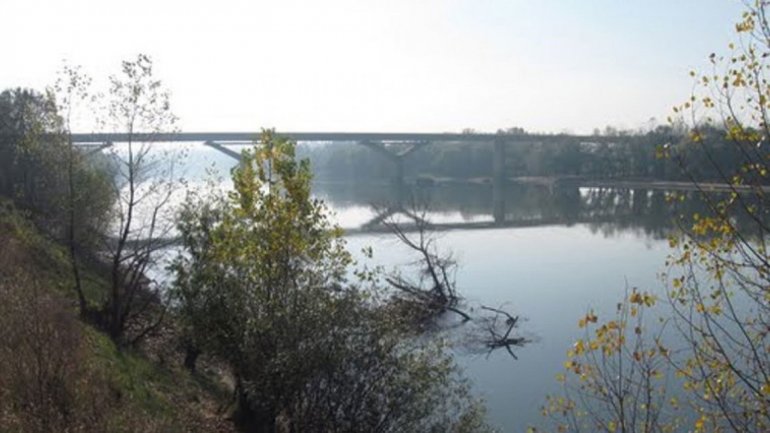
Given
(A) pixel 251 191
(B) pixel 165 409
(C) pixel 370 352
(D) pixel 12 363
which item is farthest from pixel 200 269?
(D) pixel 12 363

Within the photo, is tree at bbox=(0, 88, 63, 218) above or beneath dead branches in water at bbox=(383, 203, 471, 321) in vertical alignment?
above

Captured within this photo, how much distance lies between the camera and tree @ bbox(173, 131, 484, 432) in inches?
275

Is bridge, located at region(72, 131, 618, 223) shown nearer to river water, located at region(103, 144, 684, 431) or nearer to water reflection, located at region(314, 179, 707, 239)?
water reflection, located at region(314, 179, 707, 239)

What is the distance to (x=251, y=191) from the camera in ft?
24.9

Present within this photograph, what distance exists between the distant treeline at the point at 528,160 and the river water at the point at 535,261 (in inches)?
325

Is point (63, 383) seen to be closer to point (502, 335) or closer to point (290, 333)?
point (290, 333)

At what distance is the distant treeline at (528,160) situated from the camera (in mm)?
58594

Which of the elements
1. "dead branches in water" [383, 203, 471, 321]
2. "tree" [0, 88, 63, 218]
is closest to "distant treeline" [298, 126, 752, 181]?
"tree" [0, 88, 63, 218]

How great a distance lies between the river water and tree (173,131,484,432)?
9.24 feet

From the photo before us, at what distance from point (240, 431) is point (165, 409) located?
1030 millimetres

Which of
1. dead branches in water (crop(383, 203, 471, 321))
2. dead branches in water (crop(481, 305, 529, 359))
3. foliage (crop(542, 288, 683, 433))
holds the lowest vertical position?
dead branches in water (crop(481, 305, 529, 359))

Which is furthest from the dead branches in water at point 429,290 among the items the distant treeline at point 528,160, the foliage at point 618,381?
the distant treeline at point 528,160

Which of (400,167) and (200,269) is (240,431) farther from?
(400,167)

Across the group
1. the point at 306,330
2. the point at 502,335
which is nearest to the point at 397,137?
the point at 502,335
